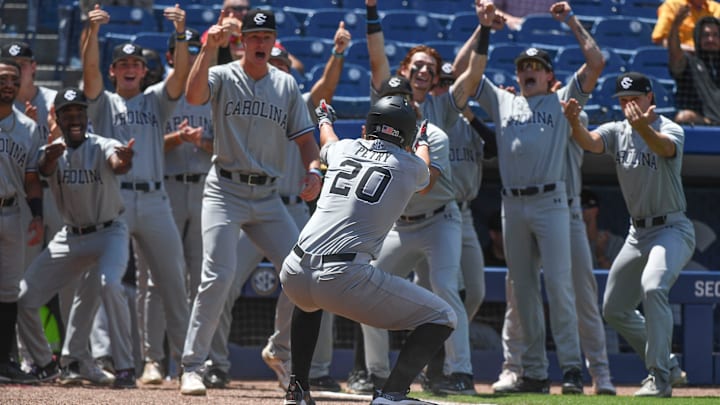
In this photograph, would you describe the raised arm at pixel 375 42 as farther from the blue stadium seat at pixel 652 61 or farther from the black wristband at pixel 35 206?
the blue stadium seat at pixel 652 61

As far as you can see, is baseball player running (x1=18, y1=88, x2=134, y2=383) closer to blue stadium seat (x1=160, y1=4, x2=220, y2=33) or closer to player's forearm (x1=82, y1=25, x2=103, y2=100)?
player's forearm (x1=82, y1=25, x2=103, y2=100)

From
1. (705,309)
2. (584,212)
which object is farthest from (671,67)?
(705,309)

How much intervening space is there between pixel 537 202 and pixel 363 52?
3900mm

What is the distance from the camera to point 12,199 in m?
6.71

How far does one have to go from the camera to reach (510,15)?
1195cm

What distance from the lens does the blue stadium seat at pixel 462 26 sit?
10961 mm

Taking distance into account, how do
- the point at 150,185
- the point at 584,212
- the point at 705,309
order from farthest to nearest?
the point at 584,212
the point at 705,309
the point at 150,185

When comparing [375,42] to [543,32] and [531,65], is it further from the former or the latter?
[543,32]

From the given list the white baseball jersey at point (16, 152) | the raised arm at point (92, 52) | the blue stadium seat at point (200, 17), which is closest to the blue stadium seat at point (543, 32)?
the blue stadium seat at point (200, 17)

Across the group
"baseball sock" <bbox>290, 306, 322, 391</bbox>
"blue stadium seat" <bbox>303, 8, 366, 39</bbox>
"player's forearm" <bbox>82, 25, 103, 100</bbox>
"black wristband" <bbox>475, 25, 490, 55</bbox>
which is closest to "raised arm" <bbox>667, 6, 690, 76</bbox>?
"black wristband" <bbox>475, 25, 490, 55</bbox>

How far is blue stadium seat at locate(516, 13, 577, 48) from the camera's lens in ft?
Answer: 36.3

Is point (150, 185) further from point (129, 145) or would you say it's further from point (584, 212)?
point (584, 212)

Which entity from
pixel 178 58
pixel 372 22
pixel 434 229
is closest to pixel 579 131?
pixel 434 229

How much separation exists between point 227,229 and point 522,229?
1.89 metres
